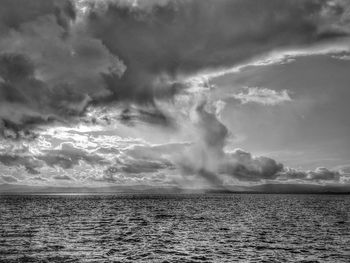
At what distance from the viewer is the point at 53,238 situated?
151ft

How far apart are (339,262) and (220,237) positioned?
18.5m

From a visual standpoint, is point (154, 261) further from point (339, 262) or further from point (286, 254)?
point (339, 262)

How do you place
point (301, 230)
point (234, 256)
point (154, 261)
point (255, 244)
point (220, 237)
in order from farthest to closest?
point (301, 230), point (220, 237), point (255, 244), point (234, 256), point (154, 261)

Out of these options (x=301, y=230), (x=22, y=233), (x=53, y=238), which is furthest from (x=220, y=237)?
(x=22, y=233)

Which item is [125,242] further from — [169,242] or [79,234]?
[79,234]

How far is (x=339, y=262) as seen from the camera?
34.3 m

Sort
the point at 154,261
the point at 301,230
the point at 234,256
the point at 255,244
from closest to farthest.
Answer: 1. the point at 154,261
2. the point at 234,256
3. the point at 255,244
4. the point at 301,230

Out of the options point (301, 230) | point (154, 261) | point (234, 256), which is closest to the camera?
point (154, 261)

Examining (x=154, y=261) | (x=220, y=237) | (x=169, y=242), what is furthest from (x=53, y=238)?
(x=220, y=237)

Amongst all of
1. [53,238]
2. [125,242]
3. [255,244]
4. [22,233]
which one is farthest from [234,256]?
[22,233]

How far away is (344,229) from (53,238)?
48.0 m

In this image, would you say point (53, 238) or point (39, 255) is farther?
point (53, 238)

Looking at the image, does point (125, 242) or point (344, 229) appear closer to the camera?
point (125, 242)

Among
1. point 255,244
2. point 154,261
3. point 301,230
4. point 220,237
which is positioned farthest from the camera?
point 301,230
